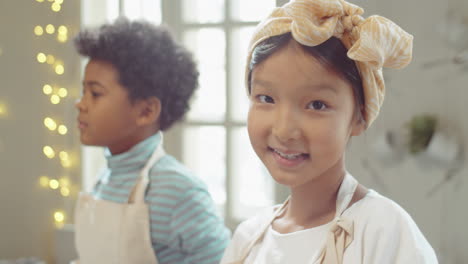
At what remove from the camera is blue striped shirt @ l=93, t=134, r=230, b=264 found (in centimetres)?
131

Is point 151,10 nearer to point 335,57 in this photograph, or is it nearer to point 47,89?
point 47,89

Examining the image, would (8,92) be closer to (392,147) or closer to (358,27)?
(392,147)

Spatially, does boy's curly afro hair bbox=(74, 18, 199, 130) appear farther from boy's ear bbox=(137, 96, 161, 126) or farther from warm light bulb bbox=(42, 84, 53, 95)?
warm light bulb bbox=(42, 84, 53, 95)

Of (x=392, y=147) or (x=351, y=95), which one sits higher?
(x=351, y=95)

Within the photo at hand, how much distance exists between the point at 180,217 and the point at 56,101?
97 centimetres

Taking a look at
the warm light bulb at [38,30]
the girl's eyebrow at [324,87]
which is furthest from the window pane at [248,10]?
the girl's eyebrow at [324,87]

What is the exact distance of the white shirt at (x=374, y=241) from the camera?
78cm

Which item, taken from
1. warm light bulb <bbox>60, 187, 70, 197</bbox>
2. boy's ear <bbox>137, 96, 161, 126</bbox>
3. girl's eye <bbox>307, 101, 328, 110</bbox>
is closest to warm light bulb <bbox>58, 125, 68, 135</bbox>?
warm light bulb <bbox>60, 187, 70, 197</bbox>

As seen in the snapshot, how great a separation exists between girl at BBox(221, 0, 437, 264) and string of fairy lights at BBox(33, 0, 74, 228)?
132 centimetres

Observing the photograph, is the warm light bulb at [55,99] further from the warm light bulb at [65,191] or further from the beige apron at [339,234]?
the beige apron at [339,234]

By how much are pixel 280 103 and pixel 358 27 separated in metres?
0.16

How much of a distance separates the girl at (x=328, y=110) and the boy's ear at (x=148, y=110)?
0.60 m

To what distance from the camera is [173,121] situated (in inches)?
60.4

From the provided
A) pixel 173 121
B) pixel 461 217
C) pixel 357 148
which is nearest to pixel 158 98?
pixel 173 121
